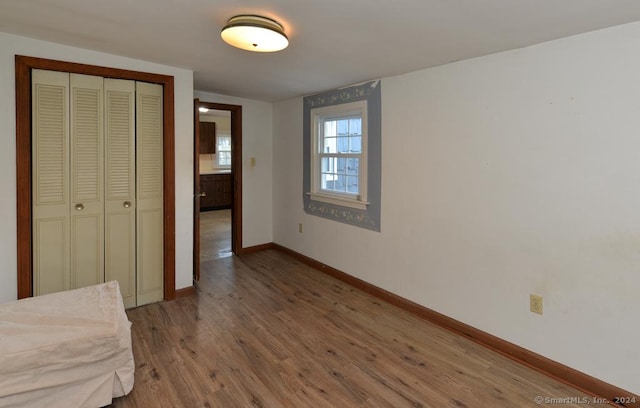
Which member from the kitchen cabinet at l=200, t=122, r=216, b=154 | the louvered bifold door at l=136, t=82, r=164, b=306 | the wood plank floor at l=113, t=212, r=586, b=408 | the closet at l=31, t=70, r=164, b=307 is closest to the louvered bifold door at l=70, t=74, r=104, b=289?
the closet at l=31, t=70, r=164, b=307

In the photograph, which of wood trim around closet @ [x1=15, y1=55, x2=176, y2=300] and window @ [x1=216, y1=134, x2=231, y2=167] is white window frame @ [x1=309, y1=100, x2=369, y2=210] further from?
window @ [x1=216, y1=134, x2=231, y2=167]

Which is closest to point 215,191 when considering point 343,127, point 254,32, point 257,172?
point 257,172

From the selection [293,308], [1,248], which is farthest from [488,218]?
[1,248]

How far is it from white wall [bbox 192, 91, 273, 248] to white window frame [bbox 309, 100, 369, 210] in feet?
3.22

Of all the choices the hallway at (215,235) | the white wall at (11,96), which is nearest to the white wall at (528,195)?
the white wall at (11,96)

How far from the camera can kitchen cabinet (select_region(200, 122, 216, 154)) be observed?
27.9 ft

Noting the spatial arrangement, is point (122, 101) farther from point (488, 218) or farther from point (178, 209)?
point (488, 218)

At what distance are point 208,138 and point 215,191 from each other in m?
1.33

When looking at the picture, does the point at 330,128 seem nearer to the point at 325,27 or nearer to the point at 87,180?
the point at 325,27

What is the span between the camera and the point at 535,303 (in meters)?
2.36

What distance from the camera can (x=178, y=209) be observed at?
3299 mm

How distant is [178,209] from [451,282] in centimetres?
255

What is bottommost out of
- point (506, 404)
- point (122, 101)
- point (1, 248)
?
point (506, 404)

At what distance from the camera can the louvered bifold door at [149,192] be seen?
3.07m
